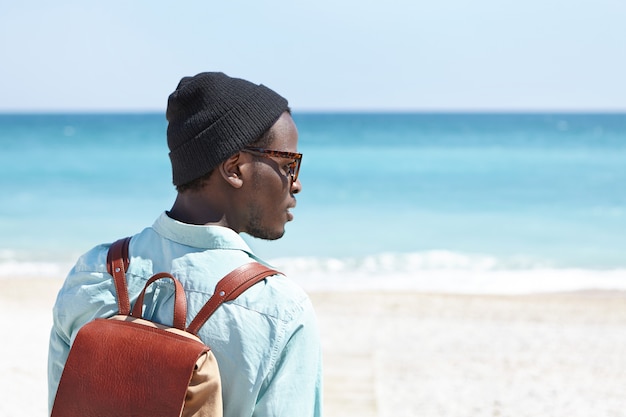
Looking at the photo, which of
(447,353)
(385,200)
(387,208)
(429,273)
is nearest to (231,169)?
(447,353)

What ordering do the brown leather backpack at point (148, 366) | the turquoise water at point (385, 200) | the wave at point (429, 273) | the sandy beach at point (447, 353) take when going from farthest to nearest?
the turquoise water at point (385, 200), the wave at point (429, 273), the sandy beach at point (447, 353), the brown leather backpack at point (148, 366)

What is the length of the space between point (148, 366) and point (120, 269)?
246 mm

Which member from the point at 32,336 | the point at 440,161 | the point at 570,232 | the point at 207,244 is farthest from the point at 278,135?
the point at 440,161

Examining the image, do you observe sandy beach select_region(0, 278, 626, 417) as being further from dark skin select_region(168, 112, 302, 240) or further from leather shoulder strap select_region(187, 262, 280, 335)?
leather shoulder strap select_region(187, 262, 280, 335)

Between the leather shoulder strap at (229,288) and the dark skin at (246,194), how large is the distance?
6.2 inches

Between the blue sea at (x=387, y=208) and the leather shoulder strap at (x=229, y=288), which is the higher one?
the leather shoulder strap at (x=229, y=288)

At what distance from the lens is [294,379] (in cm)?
141

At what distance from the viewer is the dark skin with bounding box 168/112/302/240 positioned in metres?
1.54

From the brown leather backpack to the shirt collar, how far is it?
Answer: 8 centimetres

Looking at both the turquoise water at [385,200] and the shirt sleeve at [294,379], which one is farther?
the turquoise water at [385,200]

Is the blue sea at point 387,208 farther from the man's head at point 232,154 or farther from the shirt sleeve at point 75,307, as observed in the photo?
the man's head at point 232,154

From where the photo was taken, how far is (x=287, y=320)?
4.59ft

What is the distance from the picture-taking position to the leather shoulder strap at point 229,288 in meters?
1.40

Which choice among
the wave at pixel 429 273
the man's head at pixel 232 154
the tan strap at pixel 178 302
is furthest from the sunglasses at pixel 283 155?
the wave at pixel 429 273
